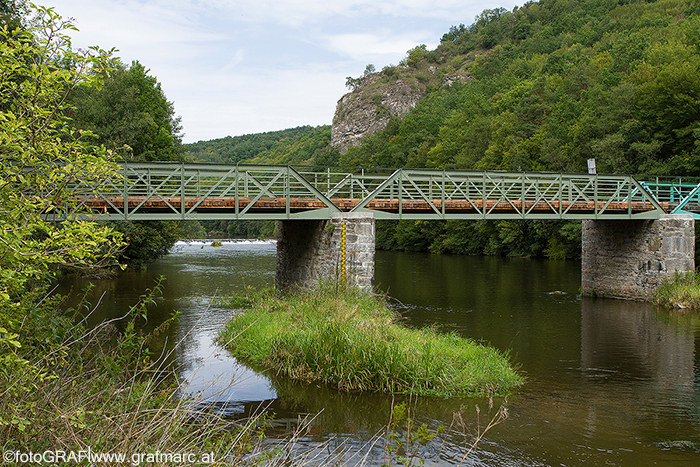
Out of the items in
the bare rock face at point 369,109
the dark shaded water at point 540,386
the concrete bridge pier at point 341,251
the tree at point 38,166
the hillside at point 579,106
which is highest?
the bare rock face at point 369,109

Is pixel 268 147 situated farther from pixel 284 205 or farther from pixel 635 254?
pixel 284 205

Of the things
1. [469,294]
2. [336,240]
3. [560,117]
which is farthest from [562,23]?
[336,240]

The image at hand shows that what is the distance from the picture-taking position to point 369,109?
4643 inches

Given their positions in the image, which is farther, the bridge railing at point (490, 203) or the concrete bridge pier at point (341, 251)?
the bridge railing at point (490, 203)

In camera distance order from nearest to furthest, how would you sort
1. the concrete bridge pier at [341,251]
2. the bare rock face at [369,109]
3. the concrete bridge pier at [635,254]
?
the concrete bridge pier at [341,251]
the concrete bridge pier at [635,254]
the bare rock face at [369,109]

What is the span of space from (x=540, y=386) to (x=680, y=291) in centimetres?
1262

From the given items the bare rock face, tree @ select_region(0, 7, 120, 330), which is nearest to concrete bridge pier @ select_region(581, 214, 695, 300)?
tree @ select_region(0, 7, 120, 330)

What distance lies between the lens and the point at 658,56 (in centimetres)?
4025

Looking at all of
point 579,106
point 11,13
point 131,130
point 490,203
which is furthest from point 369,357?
point 579,106

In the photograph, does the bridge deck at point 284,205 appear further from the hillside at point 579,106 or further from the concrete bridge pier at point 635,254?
the hillside at point 579,106

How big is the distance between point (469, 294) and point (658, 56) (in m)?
29.0

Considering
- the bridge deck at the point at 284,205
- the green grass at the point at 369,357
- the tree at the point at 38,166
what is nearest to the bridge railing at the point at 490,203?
the bridge deck at the point at 284,205

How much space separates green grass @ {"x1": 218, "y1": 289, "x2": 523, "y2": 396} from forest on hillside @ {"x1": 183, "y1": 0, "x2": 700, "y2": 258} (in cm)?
2562

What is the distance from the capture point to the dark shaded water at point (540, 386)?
22.6 feet
